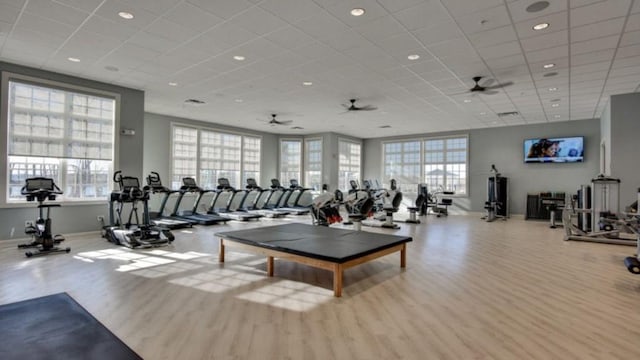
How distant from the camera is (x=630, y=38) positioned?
4.42 m

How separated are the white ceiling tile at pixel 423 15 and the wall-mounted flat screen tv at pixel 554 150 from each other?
8.96 metres

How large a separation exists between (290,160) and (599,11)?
1119cm

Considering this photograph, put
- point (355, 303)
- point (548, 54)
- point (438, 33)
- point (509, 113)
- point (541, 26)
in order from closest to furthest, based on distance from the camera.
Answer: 1. point (355, 303)
2. point (541, 26)
3. point (438, 33)
4. point (548, 54)
5. point (509, 113)

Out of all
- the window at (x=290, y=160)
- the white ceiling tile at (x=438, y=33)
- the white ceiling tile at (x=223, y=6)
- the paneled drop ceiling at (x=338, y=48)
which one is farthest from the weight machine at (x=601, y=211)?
the window at (x=290, y=160)

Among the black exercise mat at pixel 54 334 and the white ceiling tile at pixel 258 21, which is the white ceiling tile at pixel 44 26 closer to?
the white ceiling tile at pixel 258 21

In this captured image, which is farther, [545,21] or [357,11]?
[545,21]

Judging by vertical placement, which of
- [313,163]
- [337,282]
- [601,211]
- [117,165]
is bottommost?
[337,282]

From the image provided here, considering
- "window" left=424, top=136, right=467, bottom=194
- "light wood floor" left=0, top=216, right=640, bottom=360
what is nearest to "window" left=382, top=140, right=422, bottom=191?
"window" left=424, top=136, right=467, bottom=194

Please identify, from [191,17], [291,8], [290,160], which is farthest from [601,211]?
[290,160]

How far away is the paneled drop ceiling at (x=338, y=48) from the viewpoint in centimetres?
379

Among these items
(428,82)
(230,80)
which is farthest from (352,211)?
(230,80)

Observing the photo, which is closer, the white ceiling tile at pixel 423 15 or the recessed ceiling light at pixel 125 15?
the white ceiling tile at pixel 423 15

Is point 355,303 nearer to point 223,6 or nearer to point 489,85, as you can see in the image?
point 223,6

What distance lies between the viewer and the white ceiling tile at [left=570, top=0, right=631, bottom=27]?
3551mm
